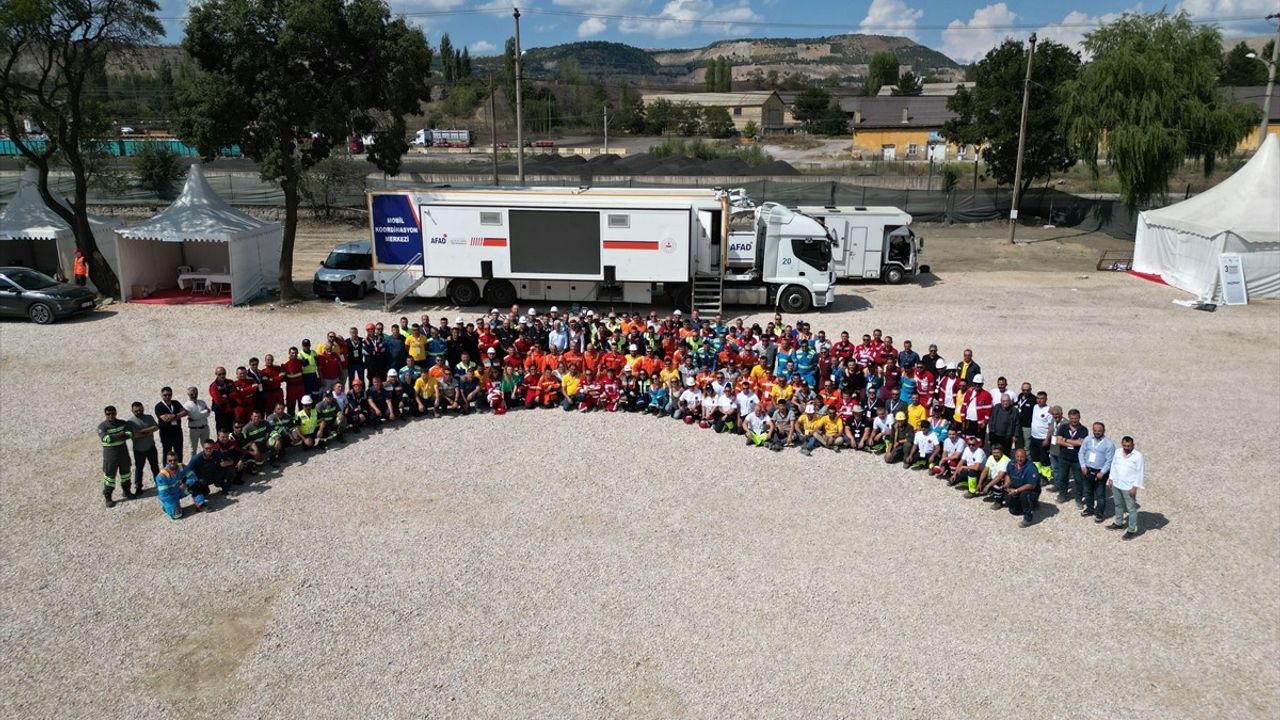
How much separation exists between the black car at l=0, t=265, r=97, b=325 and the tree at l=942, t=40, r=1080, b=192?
120ft

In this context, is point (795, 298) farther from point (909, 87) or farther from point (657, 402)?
point (909, 87)

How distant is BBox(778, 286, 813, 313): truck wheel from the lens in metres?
23.2

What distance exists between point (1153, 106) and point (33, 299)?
37.7m

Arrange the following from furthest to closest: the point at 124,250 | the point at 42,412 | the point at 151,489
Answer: the point at 124,250
the point at 42,412
the point at 151,489

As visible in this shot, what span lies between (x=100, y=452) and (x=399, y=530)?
236 inches

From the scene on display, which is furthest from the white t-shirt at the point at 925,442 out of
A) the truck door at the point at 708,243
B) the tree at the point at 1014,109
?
the tree at the point at 1014,109

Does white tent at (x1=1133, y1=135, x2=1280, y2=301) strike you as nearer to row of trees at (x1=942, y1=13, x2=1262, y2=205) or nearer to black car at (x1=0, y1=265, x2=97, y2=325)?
row of trees at (x1=942, y1=13, x2=1262, y2=205)

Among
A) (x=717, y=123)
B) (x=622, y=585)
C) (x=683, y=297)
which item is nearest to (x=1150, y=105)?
(x=683, y=297)

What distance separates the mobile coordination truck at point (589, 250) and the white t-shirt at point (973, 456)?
36.5 feet

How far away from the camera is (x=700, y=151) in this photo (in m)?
61.9

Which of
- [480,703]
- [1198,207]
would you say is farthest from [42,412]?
[1198,207]

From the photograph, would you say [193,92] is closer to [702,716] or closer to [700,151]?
[702,716]

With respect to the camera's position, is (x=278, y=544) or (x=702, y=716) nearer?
(x=702, y=716)

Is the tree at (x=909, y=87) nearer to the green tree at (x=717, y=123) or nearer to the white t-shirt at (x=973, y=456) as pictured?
the green tree at (x=717, y=123)
